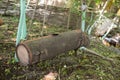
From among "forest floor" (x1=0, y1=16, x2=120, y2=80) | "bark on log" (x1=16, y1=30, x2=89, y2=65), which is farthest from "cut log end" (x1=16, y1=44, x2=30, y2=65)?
"forest floor" (x1=0, y1=16, x2=120, y2=80)

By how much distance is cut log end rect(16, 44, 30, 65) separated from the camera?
449cm

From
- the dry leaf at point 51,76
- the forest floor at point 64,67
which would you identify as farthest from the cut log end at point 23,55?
the dry leaf at point 51,76

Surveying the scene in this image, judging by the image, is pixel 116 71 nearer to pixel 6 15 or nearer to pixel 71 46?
pixel 71 46

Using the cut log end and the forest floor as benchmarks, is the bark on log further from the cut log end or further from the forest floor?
the forest floor

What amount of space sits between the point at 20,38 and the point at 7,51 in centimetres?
58

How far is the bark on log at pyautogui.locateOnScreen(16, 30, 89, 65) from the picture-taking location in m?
4.48

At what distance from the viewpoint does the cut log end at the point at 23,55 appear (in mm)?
4491

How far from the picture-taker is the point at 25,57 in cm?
457

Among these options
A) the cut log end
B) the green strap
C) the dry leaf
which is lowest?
the dry leaf

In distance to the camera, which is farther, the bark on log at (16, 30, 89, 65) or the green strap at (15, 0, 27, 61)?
the green strap at (15, 0, 27, 61)

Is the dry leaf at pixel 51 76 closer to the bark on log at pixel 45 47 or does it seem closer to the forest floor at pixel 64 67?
the forest floor at pixel 64 67

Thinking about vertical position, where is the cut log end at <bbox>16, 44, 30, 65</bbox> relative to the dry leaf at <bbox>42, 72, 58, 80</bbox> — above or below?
above

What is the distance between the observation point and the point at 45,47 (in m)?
4.70

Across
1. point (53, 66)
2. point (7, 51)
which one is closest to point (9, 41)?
point (7, 51)
